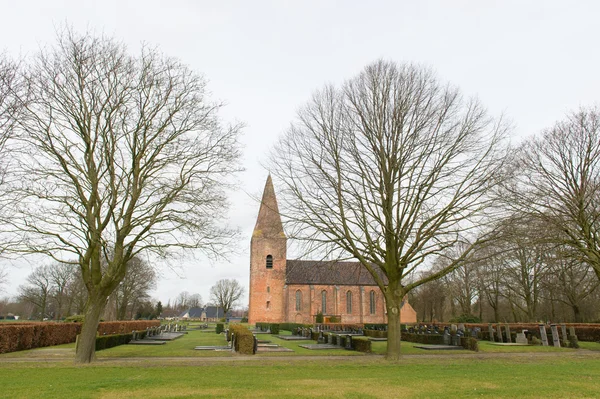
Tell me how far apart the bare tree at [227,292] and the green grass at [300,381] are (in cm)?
8396

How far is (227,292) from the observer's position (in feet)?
316

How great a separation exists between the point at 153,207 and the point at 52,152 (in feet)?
12.6

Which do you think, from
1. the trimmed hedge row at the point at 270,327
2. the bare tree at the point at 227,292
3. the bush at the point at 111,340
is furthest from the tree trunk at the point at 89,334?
the bare tree at the point at 227,292

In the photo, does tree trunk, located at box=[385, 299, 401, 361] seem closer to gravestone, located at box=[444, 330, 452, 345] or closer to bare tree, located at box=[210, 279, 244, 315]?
gravestone, located at box=[444, 330, 452, 345]

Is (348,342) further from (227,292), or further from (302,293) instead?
(227,292)

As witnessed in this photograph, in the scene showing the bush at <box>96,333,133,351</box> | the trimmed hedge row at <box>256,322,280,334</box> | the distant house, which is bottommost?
the bush at <box>96,333,133,351</box>

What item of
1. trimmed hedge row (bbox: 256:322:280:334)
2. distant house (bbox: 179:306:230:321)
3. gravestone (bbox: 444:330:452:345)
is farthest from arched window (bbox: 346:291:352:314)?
distant house (bbox: 179:306:230:321)

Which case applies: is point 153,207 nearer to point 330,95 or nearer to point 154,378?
point 154,378

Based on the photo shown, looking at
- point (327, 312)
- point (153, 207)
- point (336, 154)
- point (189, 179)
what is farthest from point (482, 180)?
point (327, 312)

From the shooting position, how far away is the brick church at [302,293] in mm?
53625

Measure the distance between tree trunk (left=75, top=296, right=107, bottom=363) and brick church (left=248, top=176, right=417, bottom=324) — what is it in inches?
1425

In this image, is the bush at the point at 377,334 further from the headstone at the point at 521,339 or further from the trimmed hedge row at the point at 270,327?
the headstone at the point at 521,339

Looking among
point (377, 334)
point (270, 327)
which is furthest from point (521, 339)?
point (270, 327)

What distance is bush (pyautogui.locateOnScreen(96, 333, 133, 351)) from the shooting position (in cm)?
2072
